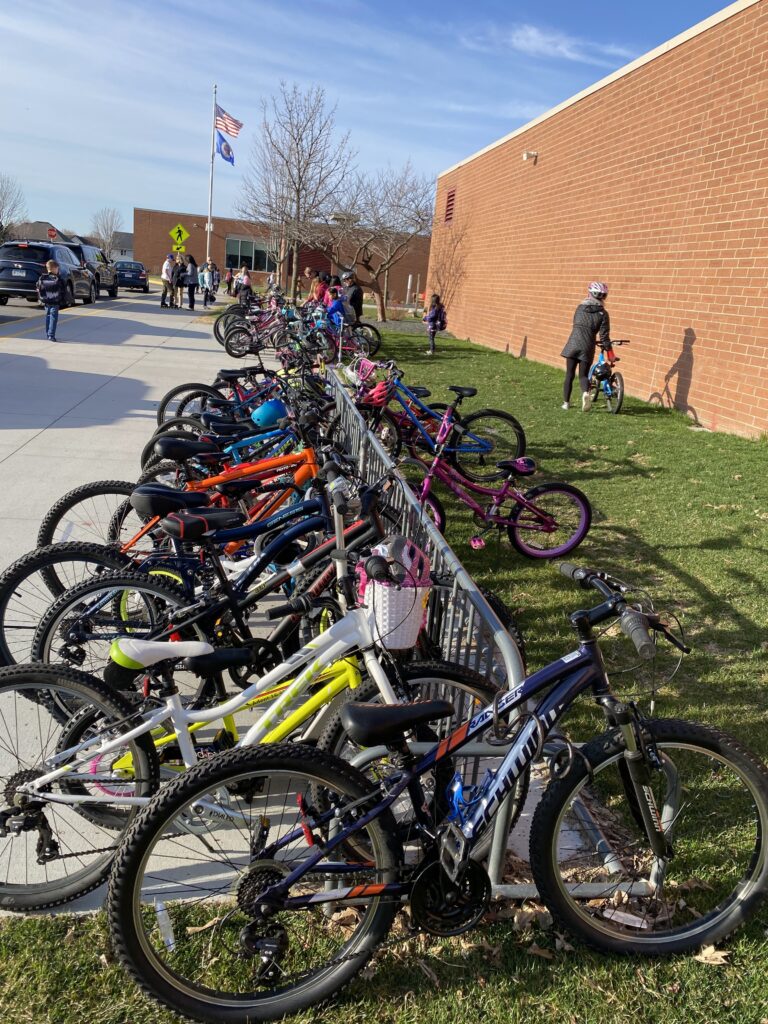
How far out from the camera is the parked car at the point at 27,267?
18859 millimetres

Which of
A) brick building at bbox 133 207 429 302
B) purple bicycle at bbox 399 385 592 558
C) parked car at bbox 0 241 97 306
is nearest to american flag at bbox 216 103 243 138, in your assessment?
parked car at bbox 0 241 97 306

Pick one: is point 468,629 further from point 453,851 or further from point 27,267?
point 27,267

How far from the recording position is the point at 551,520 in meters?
5.59

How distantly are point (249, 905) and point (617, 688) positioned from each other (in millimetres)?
2481

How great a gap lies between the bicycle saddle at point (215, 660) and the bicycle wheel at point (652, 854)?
1026 mm

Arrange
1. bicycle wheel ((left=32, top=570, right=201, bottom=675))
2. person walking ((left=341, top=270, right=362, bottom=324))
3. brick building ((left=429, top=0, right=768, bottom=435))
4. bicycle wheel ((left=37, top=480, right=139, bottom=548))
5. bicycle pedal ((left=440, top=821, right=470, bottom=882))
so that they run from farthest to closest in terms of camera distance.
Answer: person walking ((left=341, top=270, right=362, bottom=324)), brick building ((left=429, top=0, right=768, bottom=435)), bicycle wheel ((left=37, top=480, right=139, bottom=548)), bicycle wheel ((left=32, top=570, right=201, bottom=675)), bicycle pedal ((left=440, top=821, right=470, bottom=882))

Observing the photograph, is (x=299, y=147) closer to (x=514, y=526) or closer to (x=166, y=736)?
(x=514, y=526)

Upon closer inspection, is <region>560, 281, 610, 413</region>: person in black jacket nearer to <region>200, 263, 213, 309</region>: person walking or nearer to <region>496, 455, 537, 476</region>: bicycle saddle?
<region>496, 455, 537, 476</region>: bicycle saddle

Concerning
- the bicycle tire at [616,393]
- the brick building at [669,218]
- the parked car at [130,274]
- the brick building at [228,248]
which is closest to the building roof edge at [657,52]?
the brick building at [669,218]

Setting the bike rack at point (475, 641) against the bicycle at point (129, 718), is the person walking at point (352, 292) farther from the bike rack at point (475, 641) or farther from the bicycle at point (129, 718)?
the bicycle at point (129, 718)

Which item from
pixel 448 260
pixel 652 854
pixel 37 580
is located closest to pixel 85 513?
pixel 37 580

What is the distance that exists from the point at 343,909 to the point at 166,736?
83 centimetres

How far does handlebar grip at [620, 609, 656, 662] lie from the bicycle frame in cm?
80

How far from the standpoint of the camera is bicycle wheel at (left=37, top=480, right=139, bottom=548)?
4.05 m
